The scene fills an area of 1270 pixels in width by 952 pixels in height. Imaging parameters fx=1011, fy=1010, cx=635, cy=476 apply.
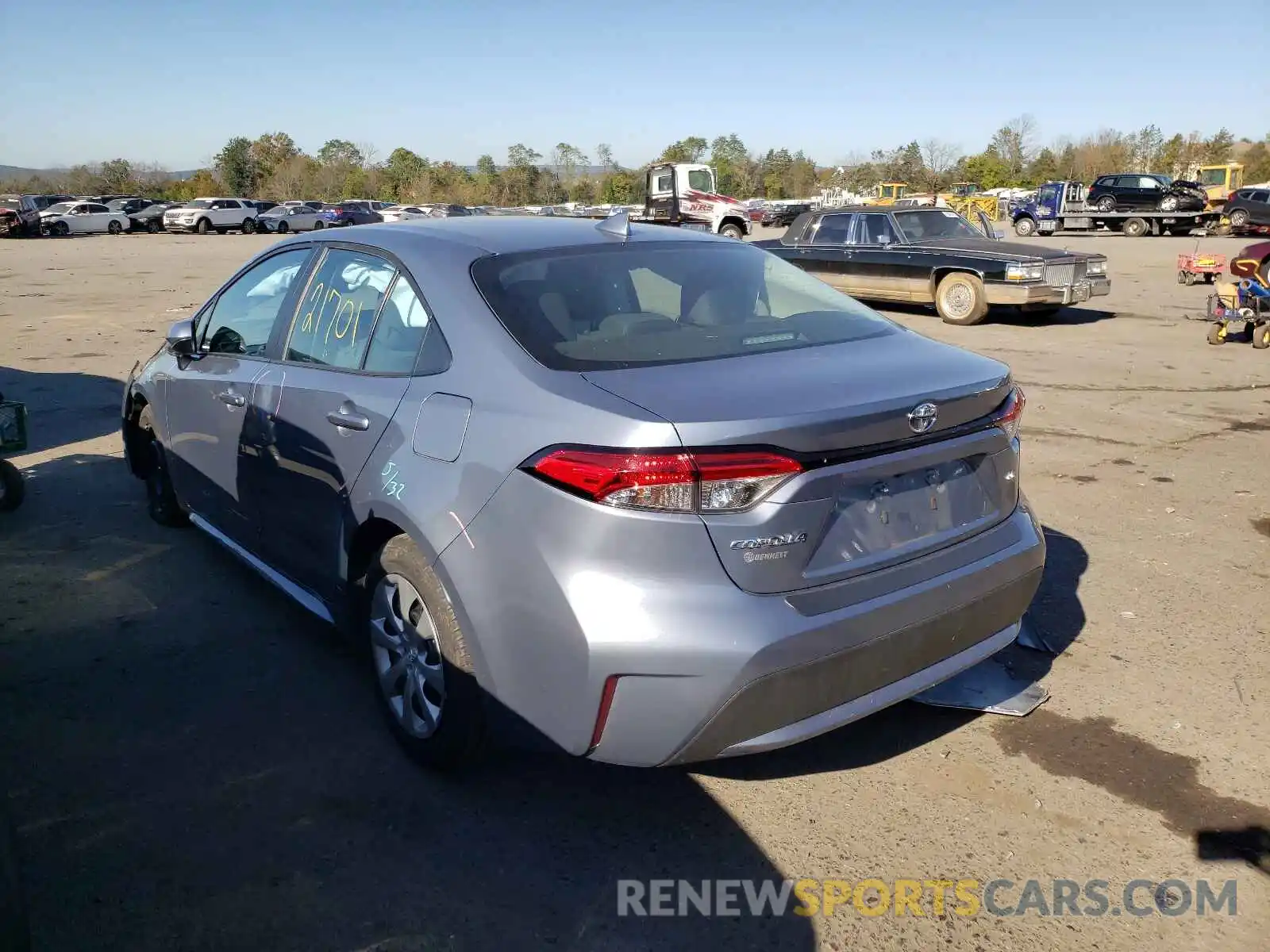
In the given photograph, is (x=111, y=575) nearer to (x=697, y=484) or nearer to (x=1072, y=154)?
(x=697, y=484)

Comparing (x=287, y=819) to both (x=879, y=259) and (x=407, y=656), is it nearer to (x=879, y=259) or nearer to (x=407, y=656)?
(x=407, y=656)

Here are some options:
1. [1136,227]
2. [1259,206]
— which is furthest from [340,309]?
[1136,227]

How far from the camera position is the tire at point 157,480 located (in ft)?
17.8

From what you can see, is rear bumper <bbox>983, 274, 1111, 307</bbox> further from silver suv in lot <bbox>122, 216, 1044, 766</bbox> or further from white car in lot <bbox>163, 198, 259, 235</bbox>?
white car in lot <bbox>163, 198, 259, 235</bbox>

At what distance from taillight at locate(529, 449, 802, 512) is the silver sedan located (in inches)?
1904

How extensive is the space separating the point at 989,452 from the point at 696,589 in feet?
3.66

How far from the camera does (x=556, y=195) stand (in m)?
85.4

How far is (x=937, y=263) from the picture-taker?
1411 cm

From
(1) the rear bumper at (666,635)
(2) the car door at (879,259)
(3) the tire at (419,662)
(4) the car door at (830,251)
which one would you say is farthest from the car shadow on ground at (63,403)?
(2) the car door at (879,259)

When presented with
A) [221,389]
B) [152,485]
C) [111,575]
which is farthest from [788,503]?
[152,485]

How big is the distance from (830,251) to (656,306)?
1251cm
